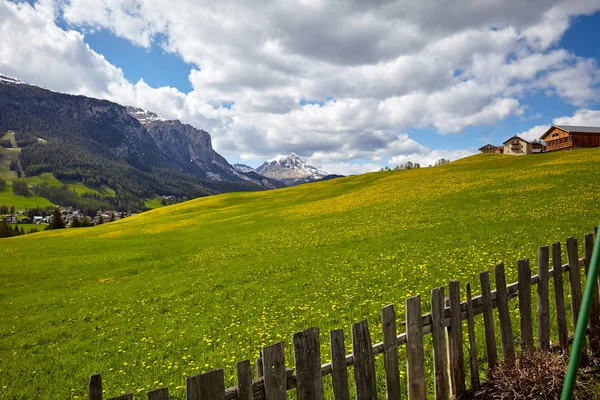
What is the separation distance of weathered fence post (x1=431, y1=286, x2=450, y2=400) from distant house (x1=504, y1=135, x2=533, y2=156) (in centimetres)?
12784

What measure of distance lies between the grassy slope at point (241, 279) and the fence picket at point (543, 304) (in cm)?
516

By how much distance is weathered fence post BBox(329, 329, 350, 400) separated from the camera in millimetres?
4805

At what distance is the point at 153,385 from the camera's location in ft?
31.1

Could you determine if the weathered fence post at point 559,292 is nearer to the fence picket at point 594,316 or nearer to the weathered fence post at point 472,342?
the fence picket at point 594,316

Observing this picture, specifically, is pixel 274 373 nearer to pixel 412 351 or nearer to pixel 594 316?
pixel 412 351

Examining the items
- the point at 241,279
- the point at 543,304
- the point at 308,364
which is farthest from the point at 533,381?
the point at 241,279

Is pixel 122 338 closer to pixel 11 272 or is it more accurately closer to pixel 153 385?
pixel 153 385

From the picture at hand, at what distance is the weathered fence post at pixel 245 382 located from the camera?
4090 millimetres

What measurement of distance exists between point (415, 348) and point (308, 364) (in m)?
2.08

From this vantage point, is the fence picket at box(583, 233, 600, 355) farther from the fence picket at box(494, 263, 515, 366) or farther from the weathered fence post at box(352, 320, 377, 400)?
the weathered fence post at box(352, 320, 377, 400)

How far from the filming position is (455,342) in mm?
5953

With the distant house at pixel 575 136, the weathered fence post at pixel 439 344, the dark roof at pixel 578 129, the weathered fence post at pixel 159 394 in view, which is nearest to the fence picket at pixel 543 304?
the weathered fence post at pixel 439 344

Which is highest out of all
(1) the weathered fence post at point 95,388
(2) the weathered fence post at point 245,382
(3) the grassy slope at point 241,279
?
(1) the weathered fence post at point 95,388

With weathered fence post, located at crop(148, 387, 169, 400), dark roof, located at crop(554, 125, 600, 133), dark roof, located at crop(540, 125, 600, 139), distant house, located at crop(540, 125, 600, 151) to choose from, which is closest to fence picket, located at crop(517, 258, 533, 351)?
weathered fence post, located at crop(148, 387, 169, 400)
